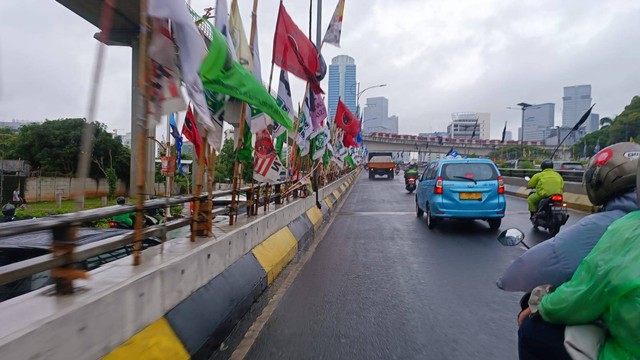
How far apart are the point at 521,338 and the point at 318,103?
33.0 ft

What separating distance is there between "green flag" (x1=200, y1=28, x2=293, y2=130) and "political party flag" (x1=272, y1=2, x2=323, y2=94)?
3326 mm

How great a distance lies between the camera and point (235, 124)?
600 cm

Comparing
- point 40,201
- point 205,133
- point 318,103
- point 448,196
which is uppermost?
point 318,103

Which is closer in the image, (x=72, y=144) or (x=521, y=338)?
(x=521, y=338)

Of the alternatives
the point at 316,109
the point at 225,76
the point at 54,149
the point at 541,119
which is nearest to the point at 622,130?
the point at 541,119

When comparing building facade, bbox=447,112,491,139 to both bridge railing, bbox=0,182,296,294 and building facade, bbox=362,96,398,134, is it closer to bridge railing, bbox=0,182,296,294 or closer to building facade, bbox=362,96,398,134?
building facade, bbox=362,96,398,134

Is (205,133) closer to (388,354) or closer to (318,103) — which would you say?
(388,354)

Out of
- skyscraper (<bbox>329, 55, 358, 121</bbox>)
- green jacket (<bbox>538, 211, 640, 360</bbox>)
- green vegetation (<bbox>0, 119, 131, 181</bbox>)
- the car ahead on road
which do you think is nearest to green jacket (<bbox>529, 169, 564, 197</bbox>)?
the car ahead on road

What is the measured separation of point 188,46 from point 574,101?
97227 millimetres

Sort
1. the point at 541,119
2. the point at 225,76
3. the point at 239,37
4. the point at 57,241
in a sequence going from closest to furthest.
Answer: the point at 57,241 → the point at 225,76 → the point at 239,37 → the point at 541,119

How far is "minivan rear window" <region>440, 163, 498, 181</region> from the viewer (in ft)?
33.4

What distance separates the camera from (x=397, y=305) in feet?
16.1

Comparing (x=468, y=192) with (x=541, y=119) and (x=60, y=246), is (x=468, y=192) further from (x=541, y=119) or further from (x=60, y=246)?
(x=541, y=119)

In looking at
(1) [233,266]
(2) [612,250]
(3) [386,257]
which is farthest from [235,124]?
(2) [612,250]
